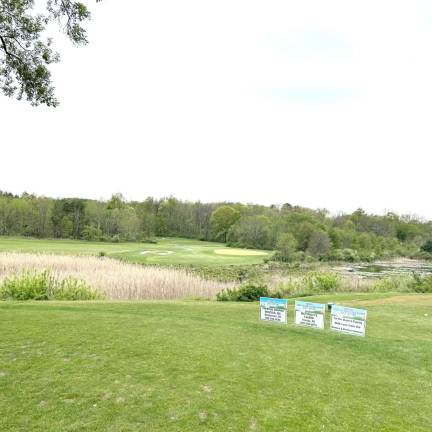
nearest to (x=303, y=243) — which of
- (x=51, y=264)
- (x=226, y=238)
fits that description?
(x=226, y=238)

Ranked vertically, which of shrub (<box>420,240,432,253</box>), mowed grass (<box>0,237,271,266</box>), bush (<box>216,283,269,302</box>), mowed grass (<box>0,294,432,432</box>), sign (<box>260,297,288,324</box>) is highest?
shrub (<box>420,240,432,253</box>)

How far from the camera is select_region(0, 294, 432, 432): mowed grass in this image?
3.60 meters

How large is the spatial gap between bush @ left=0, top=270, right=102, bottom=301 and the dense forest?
102 feet

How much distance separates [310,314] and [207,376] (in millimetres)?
2572

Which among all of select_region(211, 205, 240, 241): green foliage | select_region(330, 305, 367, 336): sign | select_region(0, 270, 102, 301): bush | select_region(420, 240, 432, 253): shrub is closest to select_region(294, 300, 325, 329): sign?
select_region(330, 305, 367, 336): sign

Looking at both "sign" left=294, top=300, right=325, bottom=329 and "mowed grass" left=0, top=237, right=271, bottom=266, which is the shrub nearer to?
"mowed grass" left=0, top=237, right=271, bottom=266

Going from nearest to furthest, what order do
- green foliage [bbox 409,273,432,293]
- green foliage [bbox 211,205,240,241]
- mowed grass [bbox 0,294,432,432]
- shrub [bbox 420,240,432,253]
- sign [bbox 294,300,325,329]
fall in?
mowed grass [bbox 0,294,432,432] < sign [bbox 294,300,325,329] < green foliage [bbox 409,273,432,293] < shrub [bbox 420,240,432,253] < green foliage [bbox 211,205,240,241]

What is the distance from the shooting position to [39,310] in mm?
8602

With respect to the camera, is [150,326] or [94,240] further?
[94,240]

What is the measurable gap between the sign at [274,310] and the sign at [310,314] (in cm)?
27

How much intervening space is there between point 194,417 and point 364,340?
385 cm

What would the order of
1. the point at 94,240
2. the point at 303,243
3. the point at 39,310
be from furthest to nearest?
the point at 94,240
the point at 303,243
the point at 39,310

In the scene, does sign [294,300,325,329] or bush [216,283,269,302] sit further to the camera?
bush [216,283,269,302]

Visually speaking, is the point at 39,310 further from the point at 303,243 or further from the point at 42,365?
the point at 303,243
